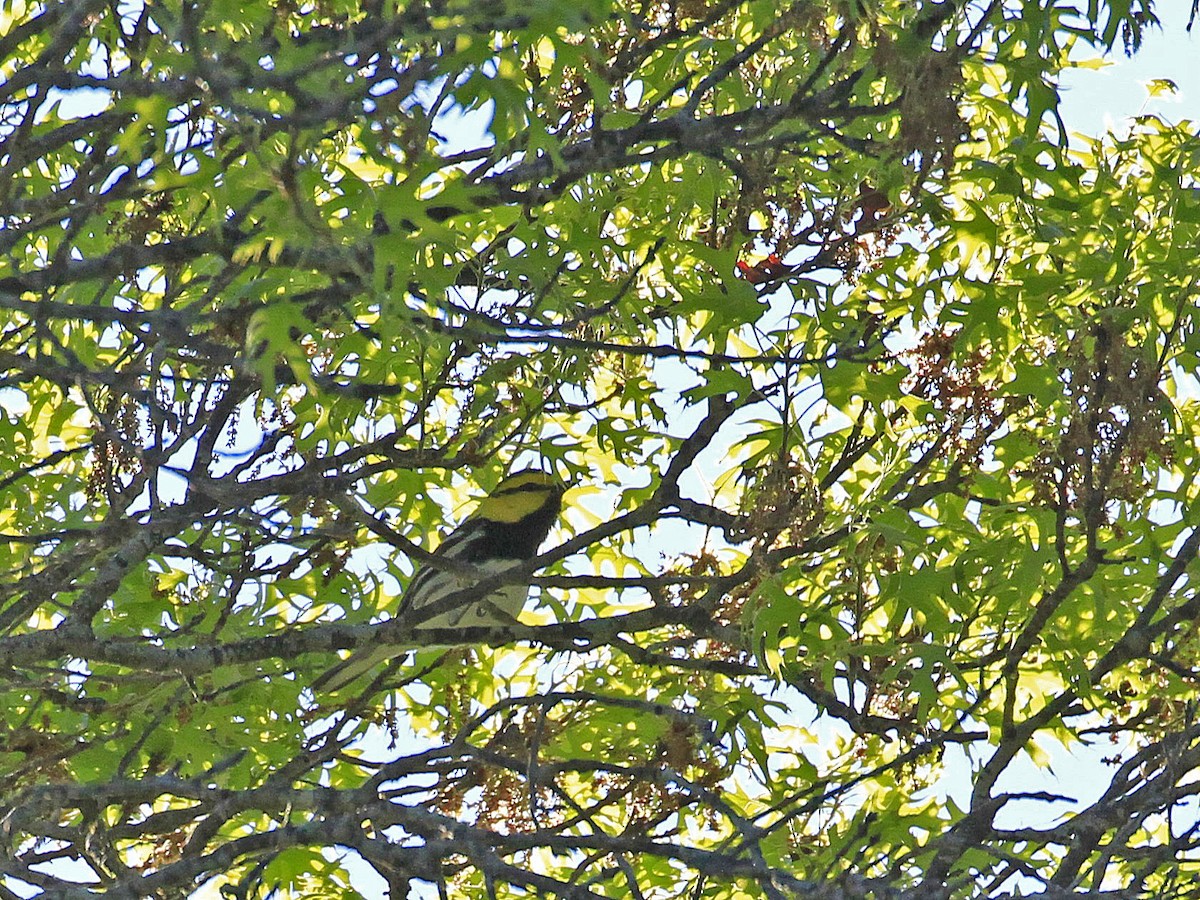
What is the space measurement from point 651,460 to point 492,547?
1.40 meters

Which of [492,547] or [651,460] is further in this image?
[492,547]

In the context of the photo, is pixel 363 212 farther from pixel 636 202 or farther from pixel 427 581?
pixel 427 581

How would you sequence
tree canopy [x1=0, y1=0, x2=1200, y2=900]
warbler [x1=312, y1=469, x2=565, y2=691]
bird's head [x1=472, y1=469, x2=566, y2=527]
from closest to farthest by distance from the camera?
1. tree canopy [x1=0, y1=0, x2=1200, y2=900]
2. warbler [x1=312, y1=469, x2=565, y2=691]
3. bird's head [x1=472, y1=469, x2=566, y2=527]

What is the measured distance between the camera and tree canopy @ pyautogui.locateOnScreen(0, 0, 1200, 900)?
3.27 m

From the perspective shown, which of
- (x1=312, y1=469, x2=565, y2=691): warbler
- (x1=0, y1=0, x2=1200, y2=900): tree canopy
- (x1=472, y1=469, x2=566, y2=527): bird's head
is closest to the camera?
(x1=0, y1=0, x2=1200, y2=900): tree canopy

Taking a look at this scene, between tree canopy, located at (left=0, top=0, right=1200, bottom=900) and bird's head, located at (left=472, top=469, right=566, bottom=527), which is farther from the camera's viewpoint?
bird's head, located at (left=472, top=469, right=566, bottom=527)

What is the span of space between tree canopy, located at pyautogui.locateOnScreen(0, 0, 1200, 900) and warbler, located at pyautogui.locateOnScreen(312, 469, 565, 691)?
163 mm

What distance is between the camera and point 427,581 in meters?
5.98

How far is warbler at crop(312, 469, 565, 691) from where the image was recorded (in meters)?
5.39

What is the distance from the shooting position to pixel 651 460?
5094 mm

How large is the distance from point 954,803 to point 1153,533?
3.28 ft

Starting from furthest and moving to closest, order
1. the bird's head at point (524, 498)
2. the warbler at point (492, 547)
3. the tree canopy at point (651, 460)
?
1. the bird's head at point (524, 498)
2. the warbler at point (492, 547)
3. the tree canopy at point (651, 460)

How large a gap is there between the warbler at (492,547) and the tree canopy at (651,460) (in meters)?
0.16

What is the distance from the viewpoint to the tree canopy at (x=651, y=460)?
3.27 meters
